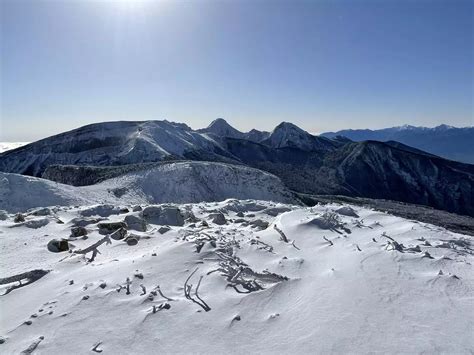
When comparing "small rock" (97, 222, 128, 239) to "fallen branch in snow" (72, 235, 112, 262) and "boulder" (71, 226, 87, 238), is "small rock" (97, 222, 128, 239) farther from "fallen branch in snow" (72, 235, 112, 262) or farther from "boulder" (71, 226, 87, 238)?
"fallen branch in snow" (72, 235, 112, 262)

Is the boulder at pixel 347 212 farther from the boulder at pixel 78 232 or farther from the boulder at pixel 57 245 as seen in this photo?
the boulder at pixel 57 245

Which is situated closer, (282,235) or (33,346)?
(33,346)

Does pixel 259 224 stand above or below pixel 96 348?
above

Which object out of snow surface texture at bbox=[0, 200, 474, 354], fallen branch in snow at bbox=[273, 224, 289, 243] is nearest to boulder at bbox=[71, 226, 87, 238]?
snow surface texture at bbox=[0, 200, 474, 354]

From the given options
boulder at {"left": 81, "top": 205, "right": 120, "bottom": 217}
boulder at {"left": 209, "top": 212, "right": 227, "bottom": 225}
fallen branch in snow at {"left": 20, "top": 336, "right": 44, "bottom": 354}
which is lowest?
fallen branch in snow at {"left": 20, "top": 336, "right": 44, "bottom": 354}

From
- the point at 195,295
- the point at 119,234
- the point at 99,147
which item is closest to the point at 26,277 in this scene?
the point at 119,234

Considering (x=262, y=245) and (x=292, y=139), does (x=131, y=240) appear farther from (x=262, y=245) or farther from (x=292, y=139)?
(x=292, y=139)

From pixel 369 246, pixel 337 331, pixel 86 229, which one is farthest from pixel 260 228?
pixel 337 331

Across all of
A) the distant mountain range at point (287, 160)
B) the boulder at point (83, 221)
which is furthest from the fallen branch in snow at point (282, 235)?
the distant mountain range at point (287, 160)
